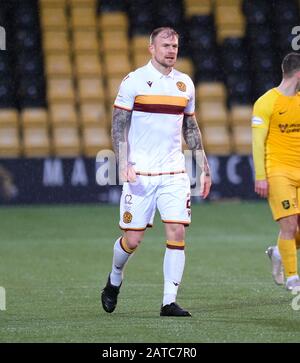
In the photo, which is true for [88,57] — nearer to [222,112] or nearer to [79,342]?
[222,112]

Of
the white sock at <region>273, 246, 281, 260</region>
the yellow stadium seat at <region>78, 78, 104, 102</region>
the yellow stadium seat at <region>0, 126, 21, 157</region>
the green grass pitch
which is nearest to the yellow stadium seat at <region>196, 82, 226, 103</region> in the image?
the yellow stadium seat at <region>78, 78, 104, 102</region>

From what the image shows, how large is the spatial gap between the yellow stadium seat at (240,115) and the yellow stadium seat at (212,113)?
0.13 metres

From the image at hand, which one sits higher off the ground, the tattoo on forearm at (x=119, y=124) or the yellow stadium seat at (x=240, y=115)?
the tattoo on forearm at (x=119, y=124)

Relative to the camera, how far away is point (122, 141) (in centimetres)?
950

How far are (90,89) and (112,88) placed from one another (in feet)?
1.30

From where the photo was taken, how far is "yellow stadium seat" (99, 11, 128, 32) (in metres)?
23.5

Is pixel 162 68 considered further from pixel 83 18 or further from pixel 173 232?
pixel 83 18

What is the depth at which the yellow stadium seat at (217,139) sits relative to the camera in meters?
21.6

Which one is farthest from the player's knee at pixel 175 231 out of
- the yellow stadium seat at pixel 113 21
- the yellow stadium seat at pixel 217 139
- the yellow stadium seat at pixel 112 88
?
the yellow stadium seat at pixel 113 21

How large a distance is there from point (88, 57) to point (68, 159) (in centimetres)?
379

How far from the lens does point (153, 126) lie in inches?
375

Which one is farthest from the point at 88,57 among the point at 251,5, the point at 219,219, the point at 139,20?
the point at 219,219

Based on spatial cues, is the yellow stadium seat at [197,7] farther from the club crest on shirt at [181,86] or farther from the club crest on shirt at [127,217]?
the club crest on shirt at [127,217]

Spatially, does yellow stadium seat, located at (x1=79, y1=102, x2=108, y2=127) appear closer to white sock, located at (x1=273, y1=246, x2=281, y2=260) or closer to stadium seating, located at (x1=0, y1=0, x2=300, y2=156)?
stadium seating, located at (x1=0, y1=0, x2=300, y2=156)
